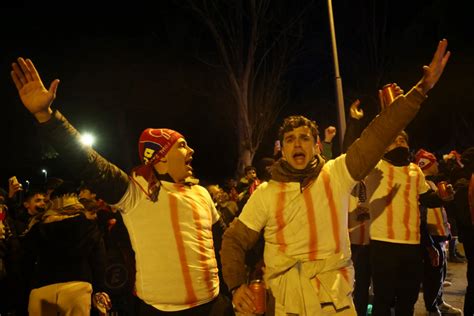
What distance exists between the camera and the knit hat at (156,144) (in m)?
3.75

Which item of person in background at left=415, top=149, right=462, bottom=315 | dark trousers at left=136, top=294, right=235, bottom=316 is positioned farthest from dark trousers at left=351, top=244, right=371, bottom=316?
dark trousers at left=136, top=294, right=235, bottom=316

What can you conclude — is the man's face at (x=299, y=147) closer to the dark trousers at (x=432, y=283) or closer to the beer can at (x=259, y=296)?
the beer can at (x=259, y=296)

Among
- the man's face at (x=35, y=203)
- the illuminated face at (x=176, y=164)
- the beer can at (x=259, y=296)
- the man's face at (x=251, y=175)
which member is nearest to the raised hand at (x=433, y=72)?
the beer can at (x=259, y=296)

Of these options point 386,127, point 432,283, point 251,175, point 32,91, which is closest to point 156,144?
point 32,91

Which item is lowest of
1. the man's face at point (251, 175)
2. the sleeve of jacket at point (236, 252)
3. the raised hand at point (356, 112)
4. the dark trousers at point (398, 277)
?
the dark trousers at point (398, 277)

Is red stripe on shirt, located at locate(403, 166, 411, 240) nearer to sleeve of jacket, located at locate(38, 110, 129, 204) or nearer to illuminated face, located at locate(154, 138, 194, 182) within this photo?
illuminated face, located at locate(154, 138, 194, 182)

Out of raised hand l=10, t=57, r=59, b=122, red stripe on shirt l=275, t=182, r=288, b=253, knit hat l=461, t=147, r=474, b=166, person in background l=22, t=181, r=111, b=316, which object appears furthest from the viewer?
knit hat l=461, t=147, r=474, b=166

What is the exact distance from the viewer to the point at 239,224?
3.42 m

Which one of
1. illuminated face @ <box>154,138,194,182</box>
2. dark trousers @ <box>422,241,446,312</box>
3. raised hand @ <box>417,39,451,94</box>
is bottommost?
dark trousers @ <box>422,241,446,312</box>

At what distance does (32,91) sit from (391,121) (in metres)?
2.24

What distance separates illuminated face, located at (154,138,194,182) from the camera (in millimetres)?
3723

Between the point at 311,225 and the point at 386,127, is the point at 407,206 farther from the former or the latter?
the point at 386,127

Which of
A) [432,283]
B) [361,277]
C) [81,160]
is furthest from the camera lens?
[432,283]

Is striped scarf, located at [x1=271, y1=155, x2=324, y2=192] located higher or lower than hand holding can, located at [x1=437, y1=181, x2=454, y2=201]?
higher
